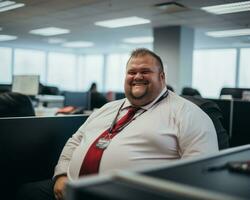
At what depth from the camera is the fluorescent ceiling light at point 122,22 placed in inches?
245

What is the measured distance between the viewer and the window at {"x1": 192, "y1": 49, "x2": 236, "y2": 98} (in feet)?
32.1

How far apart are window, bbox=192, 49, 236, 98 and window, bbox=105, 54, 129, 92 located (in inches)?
121

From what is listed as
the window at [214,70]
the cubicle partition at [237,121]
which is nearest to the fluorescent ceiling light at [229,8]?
the cubicle partition at [237,121]

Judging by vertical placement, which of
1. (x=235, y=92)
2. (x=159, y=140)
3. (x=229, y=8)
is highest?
(x=229, y=8)

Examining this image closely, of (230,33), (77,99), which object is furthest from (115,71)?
(77,99)

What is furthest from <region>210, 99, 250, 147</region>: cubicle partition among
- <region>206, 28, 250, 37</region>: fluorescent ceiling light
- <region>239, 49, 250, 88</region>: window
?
<region>239, 49, 250, 88</region>: window

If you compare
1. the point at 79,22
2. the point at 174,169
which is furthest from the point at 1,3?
the point at 174,169

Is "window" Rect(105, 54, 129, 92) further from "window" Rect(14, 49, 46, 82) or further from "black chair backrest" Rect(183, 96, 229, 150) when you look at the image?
"black chair backrest" Rect(183, 96, 229, 150)

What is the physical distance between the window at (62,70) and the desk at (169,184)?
39.4 feet

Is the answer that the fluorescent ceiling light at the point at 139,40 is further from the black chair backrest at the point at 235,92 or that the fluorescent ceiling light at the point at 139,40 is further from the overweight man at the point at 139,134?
the overweight man at the point at 139,134

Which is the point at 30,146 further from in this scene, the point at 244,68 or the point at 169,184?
the point at 244,68

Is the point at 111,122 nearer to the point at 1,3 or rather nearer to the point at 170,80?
the point at 1,3

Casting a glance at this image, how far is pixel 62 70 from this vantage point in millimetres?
13164

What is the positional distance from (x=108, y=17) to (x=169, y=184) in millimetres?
5625
